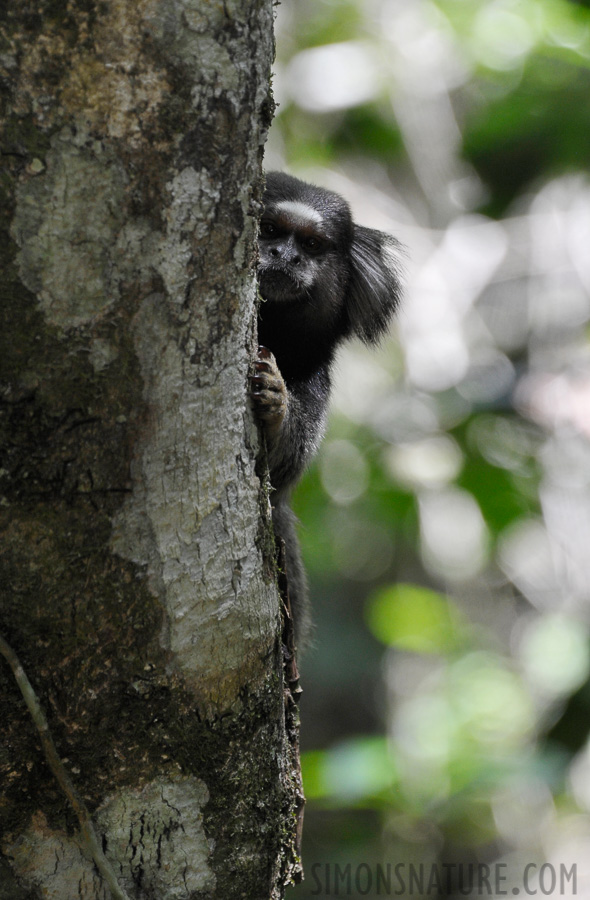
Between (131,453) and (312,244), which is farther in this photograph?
(312,244)

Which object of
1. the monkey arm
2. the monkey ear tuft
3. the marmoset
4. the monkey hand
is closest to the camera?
the monkey hand

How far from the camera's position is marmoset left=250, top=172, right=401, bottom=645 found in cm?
298

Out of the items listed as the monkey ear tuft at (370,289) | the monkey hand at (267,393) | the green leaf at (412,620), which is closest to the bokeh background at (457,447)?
the green leaf at (412,620)

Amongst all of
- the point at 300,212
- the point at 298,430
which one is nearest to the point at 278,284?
the point at 300,212

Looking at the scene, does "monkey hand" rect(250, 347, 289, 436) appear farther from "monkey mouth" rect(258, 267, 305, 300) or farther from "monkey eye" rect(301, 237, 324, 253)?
"monkey eye" rect(301, 237, 324, 253)

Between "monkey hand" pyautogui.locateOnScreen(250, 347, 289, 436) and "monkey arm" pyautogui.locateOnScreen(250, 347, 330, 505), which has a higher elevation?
"monkey arm" pyautogui.locateOnScreen(250, 347, 330, 505)

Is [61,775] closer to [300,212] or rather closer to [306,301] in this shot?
[306,301]

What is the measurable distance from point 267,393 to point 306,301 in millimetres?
1592

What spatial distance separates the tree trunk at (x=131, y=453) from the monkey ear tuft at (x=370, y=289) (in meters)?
2.06

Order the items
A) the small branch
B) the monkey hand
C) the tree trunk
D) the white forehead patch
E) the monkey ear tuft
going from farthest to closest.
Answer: the monkey ear tuft, the white forehead patch, the monkey hand, the small branch, the tree trunk

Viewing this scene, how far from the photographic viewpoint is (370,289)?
3.58 metres

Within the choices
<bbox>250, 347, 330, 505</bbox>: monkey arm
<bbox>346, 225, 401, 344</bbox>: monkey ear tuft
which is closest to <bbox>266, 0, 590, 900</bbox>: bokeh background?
<bbox>346, 225, 401, 344</bbox>: monkey ear tuft

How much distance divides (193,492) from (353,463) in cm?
445

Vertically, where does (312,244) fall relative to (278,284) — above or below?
above
